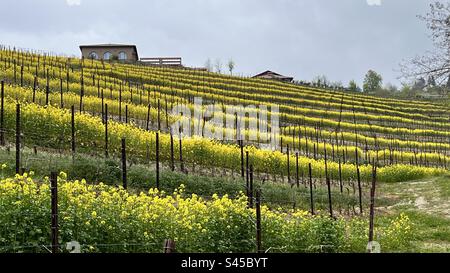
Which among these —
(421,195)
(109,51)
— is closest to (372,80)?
(109,51)

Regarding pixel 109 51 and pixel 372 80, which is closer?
pixel 109 51

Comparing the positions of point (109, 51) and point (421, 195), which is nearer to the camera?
point (421, 195)

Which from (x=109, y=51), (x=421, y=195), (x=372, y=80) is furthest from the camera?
(x=372, y=80)

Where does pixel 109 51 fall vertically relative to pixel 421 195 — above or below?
above

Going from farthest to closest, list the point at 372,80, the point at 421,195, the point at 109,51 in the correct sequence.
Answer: the point at 372,80 < the point at 109,51 < the point at 421,195

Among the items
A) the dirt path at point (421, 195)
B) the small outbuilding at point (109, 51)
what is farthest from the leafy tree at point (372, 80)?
the dirt path at point (421, 195)

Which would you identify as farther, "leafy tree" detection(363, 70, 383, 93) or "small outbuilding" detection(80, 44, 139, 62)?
"leafy tree" detection(363, 70, 383, 93)

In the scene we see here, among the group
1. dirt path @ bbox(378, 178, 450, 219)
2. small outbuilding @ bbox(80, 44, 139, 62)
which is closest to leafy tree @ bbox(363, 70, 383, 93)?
small outbuilding @ bbox(80, 44, 139, 62)

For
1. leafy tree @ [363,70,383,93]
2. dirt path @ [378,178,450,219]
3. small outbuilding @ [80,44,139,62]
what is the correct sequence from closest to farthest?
1. dirt path @ [378,178,450,219]
2. small outbuilding @ [80,44,139,62]
3. leafy tree @ [363,70,383,93]

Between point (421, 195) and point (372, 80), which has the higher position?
point (372, 80)

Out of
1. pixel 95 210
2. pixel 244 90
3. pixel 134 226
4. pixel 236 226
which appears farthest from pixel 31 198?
pixel 244 90

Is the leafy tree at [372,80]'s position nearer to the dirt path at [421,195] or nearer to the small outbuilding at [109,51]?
the small outbuilding at [109,51]

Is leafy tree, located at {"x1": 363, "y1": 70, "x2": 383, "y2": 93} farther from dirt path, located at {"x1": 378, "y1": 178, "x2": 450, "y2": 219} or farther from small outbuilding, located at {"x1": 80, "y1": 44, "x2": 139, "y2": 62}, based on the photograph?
dirt path, located at {"x1": 378, "y1": 178, "x2": 450, "y2": 219}

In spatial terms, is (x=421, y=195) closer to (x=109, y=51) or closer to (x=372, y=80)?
(x=109, y=51)
